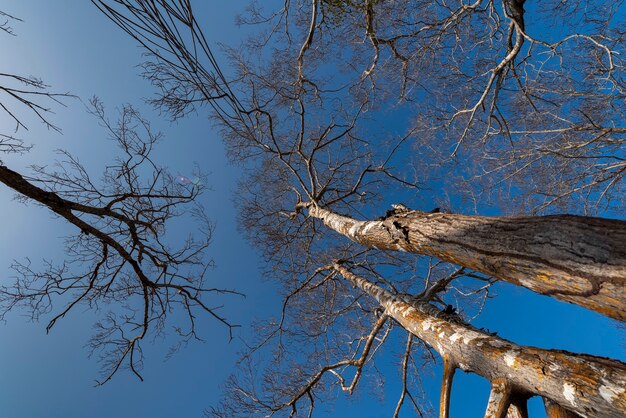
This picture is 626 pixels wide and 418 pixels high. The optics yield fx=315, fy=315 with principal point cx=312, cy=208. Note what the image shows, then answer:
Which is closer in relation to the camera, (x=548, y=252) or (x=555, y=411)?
(x=548, y=252)

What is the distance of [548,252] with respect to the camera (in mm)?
1469

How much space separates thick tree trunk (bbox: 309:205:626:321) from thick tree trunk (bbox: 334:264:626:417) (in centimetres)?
43

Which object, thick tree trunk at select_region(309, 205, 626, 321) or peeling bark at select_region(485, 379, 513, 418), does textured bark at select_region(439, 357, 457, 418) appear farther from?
thick tree trunk at select_region(309, 205, 626, 321)

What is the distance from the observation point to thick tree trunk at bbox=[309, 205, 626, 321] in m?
1.28

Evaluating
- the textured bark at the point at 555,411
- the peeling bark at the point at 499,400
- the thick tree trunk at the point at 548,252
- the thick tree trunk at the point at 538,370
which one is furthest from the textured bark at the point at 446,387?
the thick tree trunk at the point at 548,252

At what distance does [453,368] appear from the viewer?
7.87ft

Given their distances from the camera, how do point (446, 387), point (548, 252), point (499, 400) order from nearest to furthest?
point (548, 252) < point (499, 400) < point (446, 387)

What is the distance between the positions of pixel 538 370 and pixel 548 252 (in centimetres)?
79

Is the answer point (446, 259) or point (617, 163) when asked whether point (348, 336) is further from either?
point (617, 163)

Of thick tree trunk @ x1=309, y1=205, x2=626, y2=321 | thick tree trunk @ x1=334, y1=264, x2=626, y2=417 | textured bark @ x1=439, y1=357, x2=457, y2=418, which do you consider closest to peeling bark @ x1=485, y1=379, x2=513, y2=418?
thick tree trunk @ x1=334, y1=264, x2=626, y2=417

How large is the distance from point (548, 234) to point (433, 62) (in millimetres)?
5432

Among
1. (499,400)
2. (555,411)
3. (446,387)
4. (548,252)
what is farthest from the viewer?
(446,387)

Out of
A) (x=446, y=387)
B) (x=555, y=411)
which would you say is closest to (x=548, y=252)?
(x=555, y=411)

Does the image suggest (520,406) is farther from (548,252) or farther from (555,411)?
(548,252)
